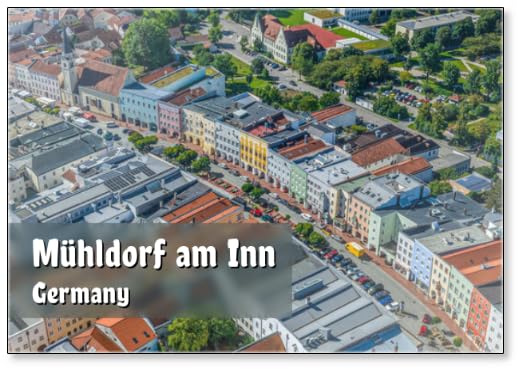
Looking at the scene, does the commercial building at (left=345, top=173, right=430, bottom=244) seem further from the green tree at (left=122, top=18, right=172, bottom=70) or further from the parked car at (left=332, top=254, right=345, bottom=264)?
the green tree at (left=122, top=18, right=172, bottom=70)

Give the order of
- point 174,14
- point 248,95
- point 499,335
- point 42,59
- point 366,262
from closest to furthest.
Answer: point 499,335 → point 366,262 → point 248,95 → point 42,59 → point 174,14

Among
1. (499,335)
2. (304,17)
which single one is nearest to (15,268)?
(499,335)

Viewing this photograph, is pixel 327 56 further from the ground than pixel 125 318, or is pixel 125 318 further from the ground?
pixel 327 56

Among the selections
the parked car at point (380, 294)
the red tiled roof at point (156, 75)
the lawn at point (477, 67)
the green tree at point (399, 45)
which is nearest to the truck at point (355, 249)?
the parked car at point (380, 294)

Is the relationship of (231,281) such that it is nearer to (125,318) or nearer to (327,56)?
(125,318)

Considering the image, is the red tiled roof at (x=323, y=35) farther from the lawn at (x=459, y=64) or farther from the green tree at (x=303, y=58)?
the lawn at (x=459, y=64)

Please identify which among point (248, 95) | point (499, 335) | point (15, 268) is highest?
point (248, 95)

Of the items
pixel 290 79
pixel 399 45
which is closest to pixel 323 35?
pixel 399 45
